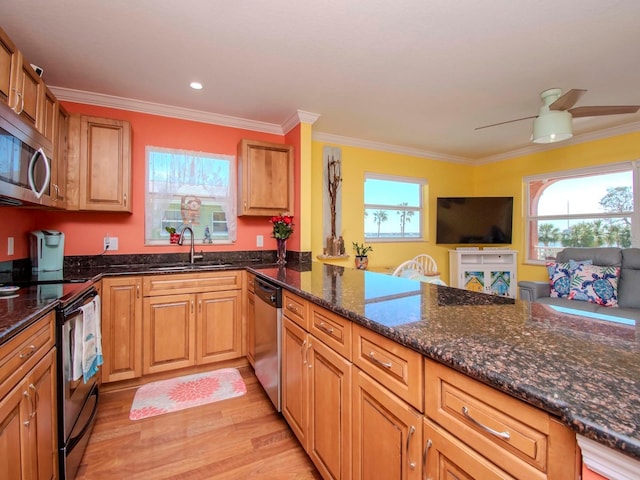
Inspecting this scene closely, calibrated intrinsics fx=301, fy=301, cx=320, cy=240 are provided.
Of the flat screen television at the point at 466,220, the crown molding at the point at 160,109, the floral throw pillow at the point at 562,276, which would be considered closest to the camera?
the crown molding at the point at 160,109

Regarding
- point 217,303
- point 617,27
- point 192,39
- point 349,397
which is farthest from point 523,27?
point 217,303

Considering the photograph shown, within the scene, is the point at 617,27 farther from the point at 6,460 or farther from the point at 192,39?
the point at 6,460

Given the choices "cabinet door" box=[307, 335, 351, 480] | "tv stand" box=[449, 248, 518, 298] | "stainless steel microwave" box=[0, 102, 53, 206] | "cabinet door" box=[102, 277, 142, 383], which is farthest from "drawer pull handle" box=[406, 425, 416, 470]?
"tv stand" box=[449, 248, 518, 298]

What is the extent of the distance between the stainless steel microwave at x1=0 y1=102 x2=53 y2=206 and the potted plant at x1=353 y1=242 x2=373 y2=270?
9.58 ft

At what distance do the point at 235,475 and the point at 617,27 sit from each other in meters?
3.41

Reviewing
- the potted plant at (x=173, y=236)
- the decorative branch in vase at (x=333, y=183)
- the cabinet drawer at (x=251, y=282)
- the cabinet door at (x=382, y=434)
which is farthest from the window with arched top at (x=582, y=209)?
the potted plant at (x=173, y=236)

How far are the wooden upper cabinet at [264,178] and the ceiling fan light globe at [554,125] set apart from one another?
230cm

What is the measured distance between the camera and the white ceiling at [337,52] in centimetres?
170

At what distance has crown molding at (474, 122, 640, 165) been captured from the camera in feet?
11.2

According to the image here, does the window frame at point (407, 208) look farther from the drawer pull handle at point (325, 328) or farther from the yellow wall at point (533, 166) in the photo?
the drawer pull handle at point (325, 328)

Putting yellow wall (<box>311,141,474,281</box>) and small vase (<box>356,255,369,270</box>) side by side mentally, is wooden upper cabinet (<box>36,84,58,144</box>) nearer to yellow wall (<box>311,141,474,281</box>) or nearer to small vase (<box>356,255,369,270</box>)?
yellow wall (<box>311,141,474,281</box>)

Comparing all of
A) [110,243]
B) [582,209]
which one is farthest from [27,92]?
[582,209]

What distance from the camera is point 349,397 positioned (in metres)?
1.21

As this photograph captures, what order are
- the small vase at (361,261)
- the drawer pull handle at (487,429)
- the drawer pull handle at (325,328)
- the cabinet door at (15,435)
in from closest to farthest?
the drawer pull handle at (487,429) < the cabinet door at (15,435) < the drawer pull handle at (325,328) < the small vase at (361,261)
